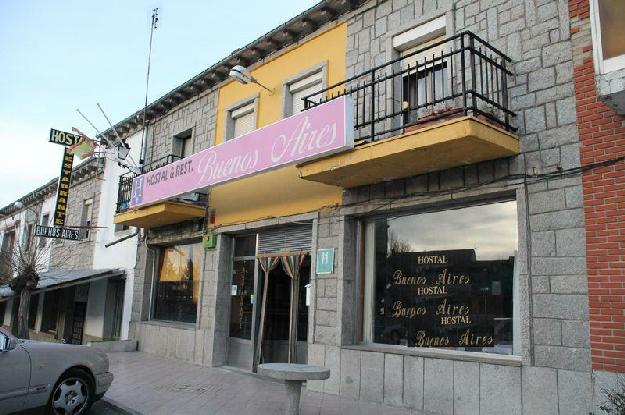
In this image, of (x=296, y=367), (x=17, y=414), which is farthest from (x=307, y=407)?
(x=17, y=414)

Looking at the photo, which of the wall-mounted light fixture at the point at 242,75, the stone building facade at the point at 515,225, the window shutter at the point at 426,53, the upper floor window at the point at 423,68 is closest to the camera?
the stone building facade at the point at 515,225

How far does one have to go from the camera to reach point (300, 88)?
1041cm

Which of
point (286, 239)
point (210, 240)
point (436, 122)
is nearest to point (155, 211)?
point (210, 240)

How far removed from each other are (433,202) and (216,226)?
5.80 m

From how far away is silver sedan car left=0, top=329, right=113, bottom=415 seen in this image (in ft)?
20.1

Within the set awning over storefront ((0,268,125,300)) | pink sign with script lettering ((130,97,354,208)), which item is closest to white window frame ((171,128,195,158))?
pink sign with script lettering ((130,97,354,208))

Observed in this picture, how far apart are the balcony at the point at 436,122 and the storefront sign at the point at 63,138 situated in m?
10.4

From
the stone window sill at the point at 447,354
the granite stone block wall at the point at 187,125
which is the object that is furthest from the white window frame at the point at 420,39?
the granite stone block wall at the point at 187,125

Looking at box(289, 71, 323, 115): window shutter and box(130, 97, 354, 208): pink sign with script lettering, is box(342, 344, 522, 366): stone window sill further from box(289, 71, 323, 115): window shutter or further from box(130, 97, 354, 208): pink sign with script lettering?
box(289, 71, 323, 115): window shutter

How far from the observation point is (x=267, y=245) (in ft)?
34.7

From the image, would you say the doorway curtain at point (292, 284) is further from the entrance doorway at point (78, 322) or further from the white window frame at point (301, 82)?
the entrance doorway at point (78, 322)

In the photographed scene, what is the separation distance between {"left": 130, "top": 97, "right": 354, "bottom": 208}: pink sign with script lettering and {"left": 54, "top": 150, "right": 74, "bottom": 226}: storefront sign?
220 inches

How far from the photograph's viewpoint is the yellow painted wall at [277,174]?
9.46 m

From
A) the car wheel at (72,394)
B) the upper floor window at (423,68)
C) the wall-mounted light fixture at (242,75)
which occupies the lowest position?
the car wheel at (72,394)
